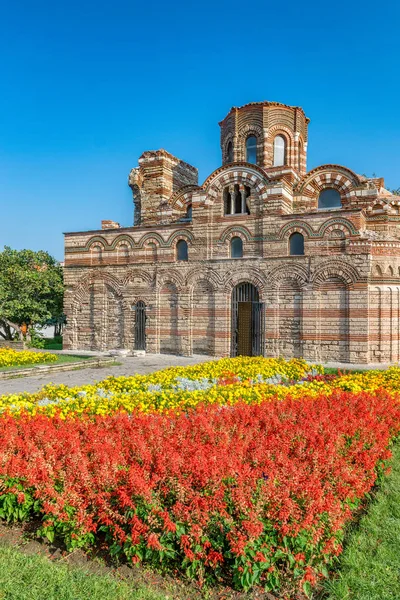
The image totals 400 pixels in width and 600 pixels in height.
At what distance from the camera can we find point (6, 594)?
10.9ft

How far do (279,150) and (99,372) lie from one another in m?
14.2

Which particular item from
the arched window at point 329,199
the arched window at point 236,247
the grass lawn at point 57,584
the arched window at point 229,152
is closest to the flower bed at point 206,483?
the grass lawn at point 57,584

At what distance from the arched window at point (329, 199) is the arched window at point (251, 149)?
395cm

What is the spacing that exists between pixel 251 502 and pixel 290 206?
17052 millimetres

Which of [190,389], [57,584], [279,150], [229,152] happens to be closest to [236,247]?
[279,150]

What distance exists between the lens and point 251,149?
22.2m

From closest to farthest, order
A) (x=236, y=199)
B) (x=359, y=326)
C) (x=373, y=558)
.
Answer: (x=373, y=558) < (x=359, y=326) < (x=236, y=199)

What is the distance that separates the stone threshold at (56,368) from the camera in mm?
13084

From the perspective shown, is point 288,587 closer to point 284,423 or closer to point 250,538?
point 250,538

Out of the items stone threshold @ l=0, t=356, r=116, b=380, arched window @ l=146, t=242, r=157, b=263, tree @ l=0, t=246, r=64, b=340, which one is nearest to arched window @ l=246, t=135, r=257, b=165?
arched window @ l=146, t=242, r=157, b=263

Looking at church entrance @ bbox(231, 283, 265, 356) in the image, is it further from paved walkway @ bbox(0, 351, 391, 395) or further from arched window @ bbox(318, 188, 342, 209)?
arched window @ bbox(318, 188, 342, 209)

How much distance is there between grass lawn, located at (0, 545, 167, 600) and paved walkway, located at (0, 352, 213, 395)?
286 inches

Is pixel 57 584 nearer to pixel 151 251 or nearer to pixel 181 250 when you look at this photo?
pixel 181 250

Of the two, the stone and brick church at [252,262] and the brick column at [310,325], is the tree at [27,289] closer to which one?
the stone and brick church at [252,262]
